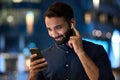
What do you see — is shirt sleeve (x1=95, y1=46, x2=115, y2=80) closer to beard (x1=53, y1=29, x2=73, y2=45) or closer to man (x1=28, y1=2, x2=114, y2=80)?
man (x1=28, y1=2, x2=114, y2=80)

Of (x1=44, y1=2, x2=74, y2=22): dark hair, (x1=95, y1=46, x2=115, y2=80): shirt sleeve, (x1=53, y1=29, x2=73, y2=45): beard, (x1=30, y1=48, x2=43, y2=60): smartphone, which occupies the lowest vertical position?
(x1=95, y1=46, x2=115, y2=80): shirt sleeve

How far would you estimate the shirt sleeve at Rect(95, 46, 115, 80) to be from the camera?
8.91 ft

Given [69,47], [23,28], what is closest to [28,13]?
[23,28]

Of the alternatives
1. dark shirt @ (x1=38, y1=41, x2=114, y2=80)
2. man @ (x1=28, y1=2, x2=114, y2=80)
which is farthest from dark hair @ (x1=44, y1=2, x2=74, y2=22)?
dark shirt @ (x1=38, y1=41, x2=114, y2=80)

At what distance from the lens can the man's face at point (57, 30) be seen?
2.72m

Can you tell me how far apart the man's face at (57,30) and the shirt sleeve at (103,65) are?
21 cm

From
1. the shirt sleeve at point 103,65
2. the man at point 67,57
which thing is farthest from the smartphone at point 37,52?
the shirt sleeve at point 103,65

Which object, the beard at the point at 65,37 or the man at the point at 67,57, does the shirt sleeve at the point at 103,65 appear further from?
the beard at the point at 65,37

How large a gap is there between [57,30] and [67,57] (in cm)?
21

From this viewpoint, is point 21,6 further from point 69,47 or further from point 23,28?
point 69,47

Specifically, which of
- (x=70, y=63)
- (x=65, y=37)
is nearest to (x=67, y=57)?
(x=70, y=63)

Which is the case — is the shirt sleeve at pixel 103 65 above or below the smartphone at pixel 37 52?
below

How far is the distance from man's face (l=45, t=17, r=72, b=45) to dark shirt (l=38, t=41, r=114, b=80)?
0.11 m

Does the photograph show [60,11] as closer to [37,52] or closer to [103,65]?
[37,52]
